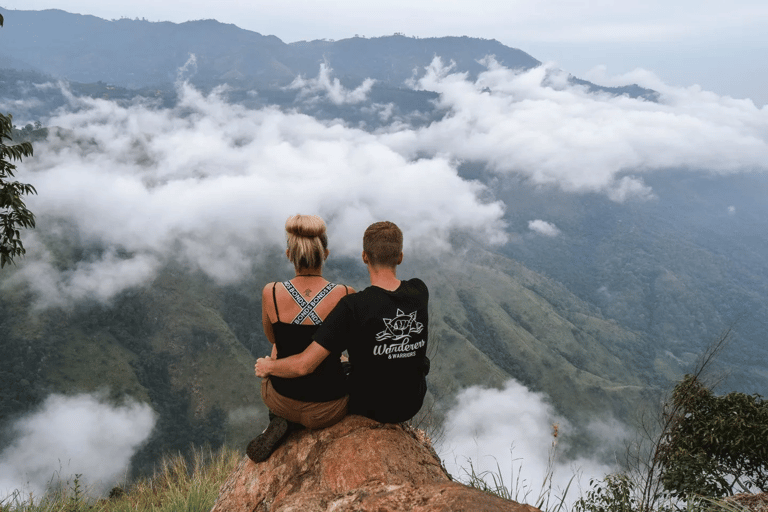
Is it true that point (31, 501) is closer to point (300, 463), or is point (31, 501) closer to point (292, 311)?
point (300, 463)

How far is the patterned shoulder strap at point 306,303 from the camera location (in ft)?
14.7

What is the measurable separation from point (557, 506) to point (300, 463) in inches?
117

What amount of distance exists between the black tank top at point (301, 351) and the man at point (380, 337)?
176mm

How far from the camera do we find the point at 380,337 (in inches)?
170

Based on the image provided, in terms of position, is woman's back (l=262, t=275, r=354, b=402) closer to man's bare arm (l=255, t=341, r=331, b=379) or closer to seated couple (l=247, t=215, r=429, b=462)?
seated couple (l=247, t=215, r=429, b=462)

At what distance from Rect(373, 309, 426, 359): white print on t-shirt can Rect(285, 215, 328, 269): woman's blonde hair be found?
3.14ft

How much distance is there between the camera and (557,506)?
205 inches

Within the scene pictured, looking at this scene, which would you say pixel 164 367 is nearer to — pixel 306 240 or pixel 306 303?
pixel 306 303

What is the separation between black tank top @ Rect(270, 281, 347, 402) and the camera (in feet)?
14.8

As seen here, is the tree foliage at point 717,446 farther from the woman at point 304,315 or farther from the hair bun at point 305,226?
the hair bun at point 305,226

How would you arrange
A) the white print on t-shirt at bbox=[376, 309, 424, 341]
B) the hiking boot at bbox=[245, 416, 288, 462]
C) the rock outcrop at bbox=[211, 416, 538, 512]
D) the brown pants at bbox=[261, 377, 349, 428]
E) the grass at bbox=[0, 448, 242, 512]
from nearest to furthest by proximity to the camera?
the rock outcrop at bbox=[211, 416, 538, 512] < the white print on t-shirt at bbox=[376, 309, 424, 341] < the brown pants at bbox=[261, 377, 349, 428] < the hiking boot at bbox=[245, 416, 288, 462] < the grass at bbox=[0, 448, 242, 512]

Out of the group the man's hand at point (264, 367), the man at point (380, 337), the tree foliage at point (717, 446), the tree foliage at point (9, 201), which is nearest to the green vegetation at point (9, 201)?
the tree foliage at point (9, 201)

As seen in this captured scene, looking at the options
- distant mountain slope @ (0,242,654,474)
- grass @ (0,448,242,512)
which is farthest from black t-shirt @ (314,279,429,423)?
distant mountain slope @ (0,242,654,474)

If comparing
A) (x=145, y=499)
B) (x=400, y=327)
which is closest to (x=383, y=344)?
(x=400, y=327)
